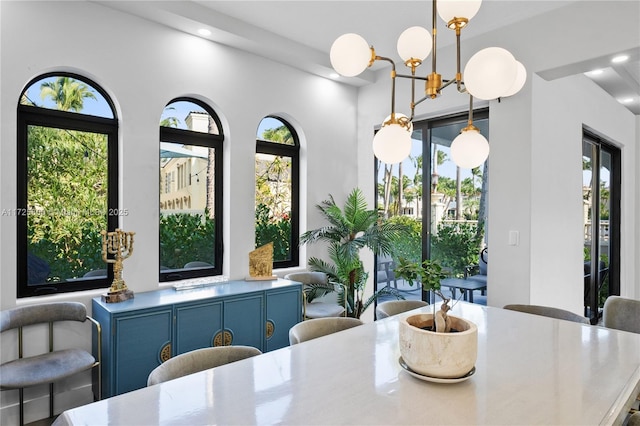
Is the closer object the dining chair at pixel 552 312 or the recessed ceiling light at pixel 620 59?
the dining chair at pixel 552 312

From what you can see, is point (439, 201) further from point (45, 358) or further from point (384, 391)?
point (45, 358)

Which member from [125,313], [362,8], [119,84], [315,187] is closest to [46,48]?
[119,84]

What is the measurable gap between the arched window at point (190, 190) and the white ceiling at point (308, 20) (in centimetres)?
69

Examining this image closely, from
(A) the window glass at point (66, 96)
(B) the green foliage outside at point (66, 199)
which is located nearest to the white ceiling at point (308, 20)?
(A) the window glass at point (66, 96)

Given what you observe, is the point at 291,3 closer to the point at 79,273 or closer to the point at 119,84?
the point at 119,84

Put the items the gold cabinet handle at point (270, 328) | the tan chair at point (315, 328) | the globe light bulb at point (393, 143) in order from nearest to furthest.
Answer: the globe light bulb at point (393, 143), the tan chair at point (315, 328), the gold cabinet handle at point (270, 328)

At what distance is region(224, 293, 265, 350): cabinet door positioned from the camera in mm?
3006

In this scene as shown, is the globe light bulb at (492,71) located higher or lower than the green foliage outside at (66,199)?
higher

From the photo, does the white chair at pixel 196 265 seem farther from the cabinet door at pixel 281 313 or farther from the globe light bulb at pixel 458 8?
the globe light bulb at pixel 458 8

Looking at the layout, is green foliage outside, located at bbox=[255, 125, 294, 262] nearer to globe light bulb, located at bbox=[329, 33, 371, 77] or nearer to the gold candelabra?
the gold candelabra

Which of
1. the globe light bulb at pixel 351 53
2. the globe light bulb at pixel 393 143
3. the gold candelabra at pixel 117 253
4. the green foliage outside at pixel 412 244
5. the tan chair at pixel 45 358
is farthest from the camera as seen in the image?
the green foliage outside at pixel 412 244

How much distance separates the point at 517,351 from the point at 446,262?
2.44 metres

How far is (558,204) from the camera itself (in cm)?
350

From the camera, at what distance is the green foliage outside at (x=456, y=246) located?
3.84m
